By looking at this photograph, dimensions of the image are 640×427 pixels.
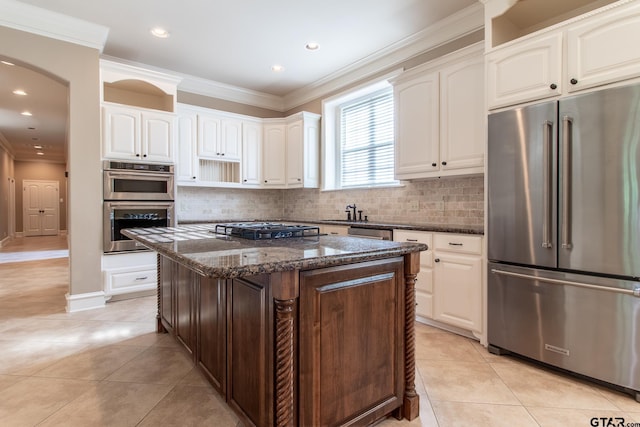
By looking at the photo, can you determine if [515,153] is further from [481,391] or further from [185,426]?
[185,426]

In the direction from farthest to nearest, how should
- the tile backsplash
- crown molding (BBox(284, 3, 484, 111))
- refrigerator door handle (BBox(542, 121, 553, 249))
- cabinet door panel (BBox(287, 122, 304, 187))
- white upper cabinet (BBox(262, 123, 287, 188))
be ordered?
white upper cabinet (BBox(262, 123, 287, 188)) → cabinet door panel (BBox(287, 122, 304, 187)) → the tile backsplash → crown molding (BBox(284, 3, 484, 111)) → refrigerator door handle (BBox(542, 121, 553, 249))

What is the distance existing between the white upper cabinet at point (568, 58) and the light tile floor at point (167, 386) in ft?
6.08

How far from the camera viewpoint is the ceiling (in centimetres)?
303

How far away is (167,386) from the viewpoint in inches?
80.0

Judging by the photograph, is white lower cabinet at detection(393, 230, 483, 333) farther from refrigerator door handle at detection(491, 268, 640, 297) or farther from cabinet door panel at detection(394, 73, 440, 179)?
cabinet door panel at detection(394, 73, 440, 179)

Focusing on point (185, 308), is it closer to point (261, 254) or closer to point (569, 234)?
point (261, 254)

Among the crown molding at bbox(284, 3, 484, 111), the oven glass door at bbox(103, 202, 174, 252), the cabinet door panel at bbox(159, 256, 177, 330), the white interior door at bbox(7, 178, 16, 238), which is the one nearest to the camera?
the cabinet door panel at bbox(159, 256, 177, 330)

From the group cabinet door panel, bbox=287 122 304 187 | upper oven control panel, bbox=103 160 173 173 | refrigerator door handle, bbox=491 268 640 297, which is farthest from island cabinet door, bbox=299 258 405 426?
cabinet door panel, bbox=287 122 304 187

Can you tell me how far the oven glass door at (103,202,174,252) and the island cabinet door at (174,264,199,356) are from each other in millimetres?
1645

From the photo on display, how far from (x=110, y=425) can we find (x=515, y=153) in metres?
2.91

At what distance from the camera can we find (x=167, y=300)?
2.64m

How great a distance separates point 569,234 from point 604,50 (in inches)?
43.8

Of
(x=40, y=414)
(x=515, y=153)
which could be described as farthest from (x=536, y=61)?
(x=40, y=414)

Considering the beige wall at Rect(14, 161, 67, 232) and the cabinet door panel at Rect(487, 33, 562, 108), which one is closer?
the cabinet door panel at Rect(487, 33, 562, 108)
